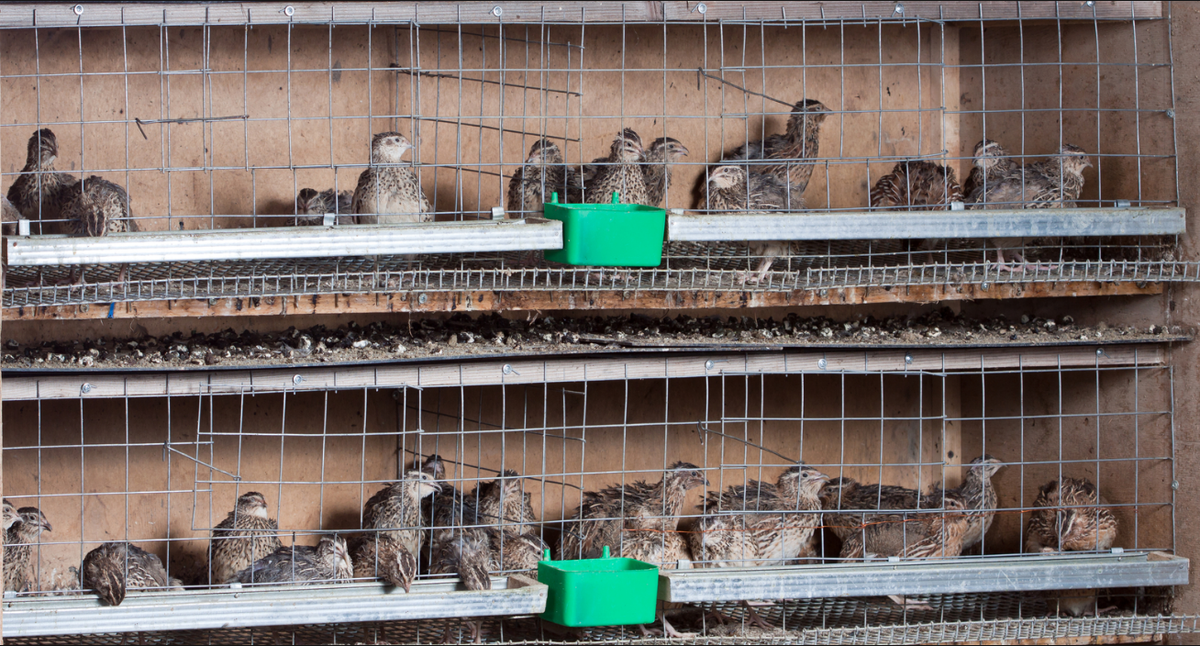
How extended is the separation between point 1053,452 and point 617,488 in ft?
6.07

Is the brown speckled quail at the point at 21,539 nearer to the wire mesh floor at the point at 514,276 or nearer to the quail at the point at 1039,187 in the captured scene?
the wire mesh floor at the point at 514,276

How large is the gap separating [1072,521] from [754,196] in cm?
171

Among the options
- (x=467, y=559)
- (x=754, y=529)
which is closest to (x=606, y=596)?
(x=467, y=559)

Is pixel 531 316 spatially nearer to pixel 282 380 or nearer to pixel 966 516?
pixel 282 380

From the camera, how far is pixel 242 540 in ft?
13.1

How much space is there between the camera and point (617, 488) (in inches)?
173

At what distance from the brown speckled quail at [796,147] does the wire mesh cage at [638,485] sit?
35.7 inches

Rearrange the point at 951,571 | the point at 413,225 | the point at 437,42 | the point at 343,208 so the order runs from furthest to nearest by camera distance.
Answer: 1. the point at 437,42
2. the point at 343,208
3. the point at 951,571
4. the point at 413,225

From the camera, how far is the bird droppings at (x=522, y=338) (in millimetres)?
3715

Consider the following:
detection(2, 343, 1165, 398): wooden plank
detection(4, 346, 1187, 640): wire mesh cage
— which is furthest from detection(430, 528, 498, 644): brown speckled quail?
detection(2, 343, 1165, 398): wooden plank

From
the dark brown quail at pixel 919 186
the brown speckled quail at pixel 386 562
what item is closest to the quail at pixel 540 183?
the dark brown quail at pixel 919 186

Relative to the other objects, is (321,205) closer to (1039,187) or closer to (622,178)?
(622,178)

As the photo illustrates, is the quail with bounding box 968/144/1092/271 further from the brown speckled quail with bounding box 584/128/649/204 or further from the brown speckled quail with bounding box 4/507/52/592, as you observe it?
the brown speckled quail with bounding box 4/507/52/592

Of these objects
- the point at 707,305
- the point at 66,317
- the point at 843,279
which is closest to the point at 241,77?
the point at 66,317
